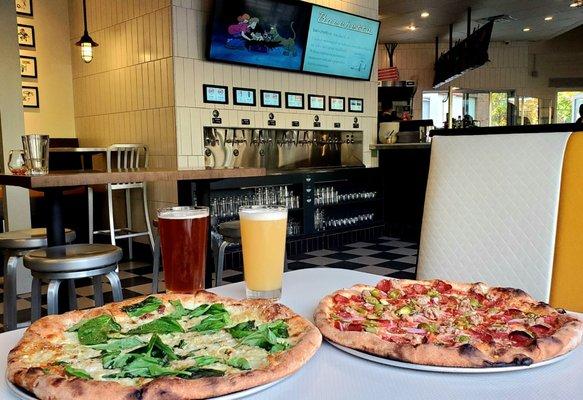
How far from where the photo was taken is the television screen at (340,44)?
18.8 ft

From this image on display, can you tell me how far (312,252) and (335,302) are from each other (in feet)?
15.4

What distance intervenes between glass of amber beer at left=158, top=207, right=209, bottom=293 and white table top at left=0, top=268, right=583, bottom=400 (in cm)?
35

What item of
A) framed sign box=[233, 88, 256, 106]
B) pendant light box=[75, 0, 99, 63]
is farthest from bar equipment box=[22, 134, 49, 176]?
pendant light box=[75, 0, 99, 63]

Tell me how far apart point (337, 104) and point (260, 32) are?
1547mm

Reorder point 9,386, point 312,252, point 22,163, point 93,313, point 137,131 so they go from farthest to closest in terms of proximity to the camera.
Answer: point 312,252 < point 137,131 < point 22,163 < point 93,313 < point 9,386

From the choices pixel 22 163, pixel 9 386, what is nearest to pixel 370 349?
pixel 9 386

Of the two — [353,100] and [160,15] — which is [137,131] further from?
[353,100]

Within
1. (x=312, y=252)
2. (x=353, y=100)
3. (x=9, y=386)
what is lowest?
(x=312, y=252)

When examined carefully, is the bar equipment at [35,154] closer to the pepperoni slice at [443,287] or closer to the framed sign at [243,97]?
the pepperoni slice at [443,287]

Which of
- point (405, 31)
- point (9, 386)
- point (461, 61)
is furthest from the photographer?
point (405, 31)

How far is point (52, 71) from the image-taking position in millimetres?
6164

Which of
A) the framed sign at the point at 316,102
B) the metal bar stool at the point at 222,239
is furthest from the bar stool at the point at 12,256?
the framed sign at the point at 316,102

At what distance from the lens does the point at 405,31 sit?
10203 mm

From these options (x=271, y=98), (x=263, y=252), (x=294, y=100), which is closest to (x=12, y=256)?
(x=263, y=252)
